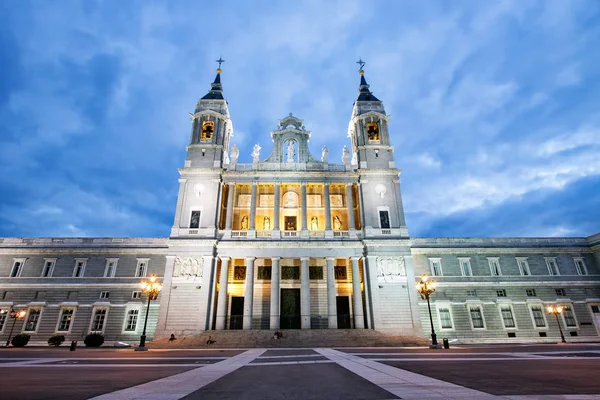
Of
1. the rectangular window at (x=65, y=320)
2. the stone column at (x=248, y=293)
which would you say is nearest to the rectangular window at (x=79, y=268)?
the rectangular window at (x=65, y=320)

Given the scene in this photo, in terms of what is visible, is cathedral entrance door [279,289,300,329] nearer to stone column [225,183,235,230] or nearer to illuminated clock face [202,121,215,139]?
stone column [225,183,235,230]

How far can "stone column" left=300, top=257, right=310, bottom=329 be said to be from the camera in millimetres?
30539

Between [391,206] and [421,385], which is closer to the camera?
[421,385]

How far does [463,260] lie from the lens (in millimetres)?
34938

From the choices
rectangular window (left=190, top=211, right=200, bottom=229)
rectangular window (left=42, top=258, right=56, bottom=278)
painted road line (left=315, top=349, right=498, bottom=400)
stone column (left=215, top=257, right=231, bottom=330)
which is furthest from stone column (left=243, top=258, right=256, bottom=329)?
painted road line (left=315, top=349, right=498, bottom=400)

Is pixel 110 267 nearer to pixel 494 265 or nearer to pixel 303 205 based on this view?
pixel 303 205

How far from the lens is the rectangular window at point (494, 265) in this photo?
34.6 m

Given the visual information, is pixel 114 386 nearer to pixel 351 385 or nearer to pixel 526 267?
pixel 351 385

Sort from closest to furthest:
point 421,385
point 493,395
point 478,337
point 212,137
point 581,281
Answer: point 493,395 < point 421,385 < point 478,337 < point 581,281 < point 212,137

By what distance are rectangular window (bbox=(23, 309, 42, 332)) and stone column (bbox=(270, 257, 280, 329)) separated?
25.0 metres

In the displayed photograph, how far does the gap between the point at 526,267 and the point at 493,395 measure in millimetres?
37142

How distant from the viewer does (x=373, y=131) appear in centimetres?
4053

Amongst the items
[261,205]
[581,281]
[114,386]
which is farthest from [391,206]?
[114,386]

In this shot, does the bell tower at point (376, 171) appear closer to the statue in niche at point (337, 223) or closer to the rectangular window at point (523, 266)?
the statue in niche at point (337, 223)
